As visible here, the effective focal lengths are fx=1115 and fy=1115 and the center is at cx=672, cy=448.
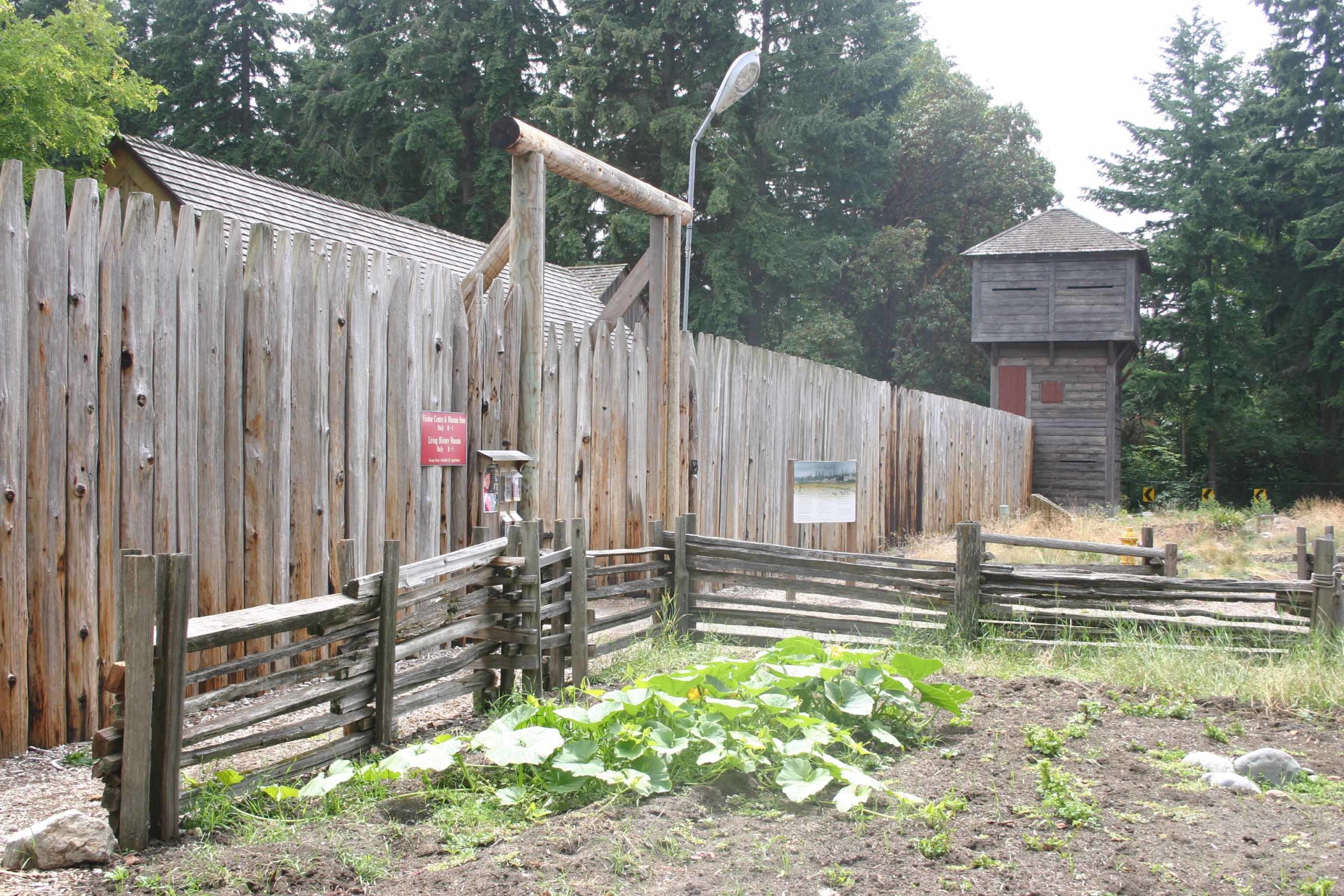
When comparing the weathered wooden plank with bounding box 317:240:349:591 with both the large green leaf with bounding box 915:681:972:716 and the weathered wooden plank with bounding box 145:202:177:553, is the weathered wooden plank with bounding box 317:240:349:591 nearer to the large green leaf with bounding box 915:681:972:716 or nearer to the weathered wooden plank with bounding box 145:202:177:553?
the weathered wooden plank with bounding box 145:202:177:553

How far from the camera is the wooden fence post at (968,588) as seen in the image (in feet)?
22.7

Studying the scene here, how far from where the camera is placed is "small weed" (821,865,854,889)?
10.1ft

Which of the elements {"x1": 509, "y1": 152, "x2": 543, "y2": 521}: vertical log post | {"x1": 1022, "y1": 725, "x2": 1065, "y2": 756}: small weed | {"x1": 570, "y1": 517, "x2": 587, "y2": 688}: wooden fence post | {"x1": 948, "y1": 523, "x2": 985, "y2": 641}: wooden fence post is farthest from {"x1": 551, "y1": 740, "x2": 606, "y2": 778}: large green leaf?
{"x1": 948, "y1": 523, "x2": 985, "y2": 641}: wooden fence post

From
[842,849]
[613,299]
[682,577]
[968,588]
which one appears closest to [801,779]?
[842,849]

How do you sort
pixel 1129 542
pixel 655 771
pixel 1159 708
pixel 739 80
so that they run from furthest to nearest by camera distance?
pixel 1129 542 < pixel 739 80 < pixel 1159 708 < pixel 655 771

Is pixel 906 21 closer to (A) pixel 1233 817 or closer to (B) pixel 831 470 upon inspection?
(B) pixel 831 470

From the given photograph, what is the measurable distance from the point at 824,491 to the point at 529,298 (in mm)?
4759

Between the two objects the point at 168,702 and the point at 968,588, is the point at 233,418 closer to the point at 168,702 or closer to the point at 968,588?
the point at 168,702

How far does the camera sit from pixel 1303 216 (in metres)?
30.0

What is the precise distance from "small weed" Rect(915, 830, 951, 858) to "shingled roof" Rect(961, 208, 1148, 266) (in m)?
24.5

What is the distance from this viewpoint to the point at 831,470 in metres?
11.0

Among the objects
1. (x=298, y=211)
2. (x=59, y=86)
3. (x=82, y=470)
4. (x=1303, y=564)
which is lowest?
(x=1303, y=564)

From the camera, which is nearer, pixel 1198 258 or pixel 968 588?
pixel 968 588

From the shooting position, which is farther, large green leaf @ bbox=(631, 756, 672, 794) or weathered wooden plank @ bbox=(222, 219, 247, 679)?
weathered wooden plank @ bbox=(222, 219, 247, 679)
